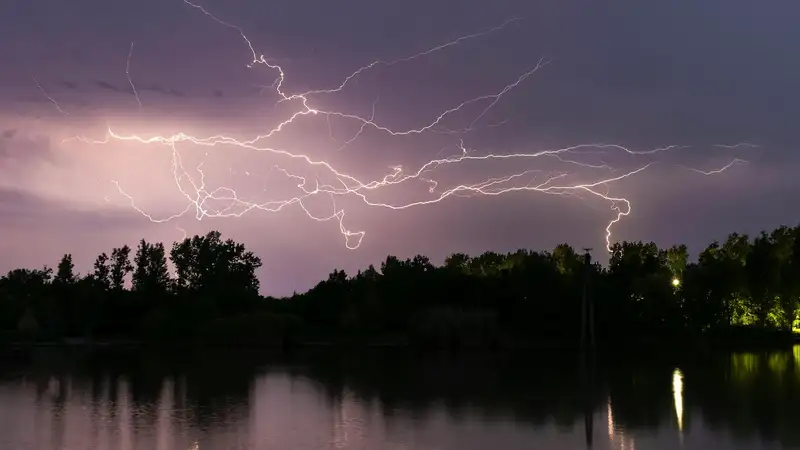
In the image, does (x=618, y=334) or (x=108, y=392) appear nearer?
(x=108, y=392)

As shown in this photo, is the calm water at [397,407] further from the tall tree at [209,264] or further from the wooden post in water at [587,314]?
the tall tree at [209,264]

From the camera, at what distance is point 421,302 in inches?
2282

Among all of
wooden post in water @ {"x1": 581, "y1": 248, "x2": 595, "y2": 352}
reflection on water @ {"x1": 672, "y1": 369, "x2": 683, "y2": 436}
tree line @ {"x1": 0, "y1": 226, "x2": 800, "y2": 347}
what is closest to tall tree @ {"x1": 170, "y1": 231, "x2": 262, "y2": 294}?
tree line @ {"x1": 0, "y1": 226, "x2": 800, "y2": 347}

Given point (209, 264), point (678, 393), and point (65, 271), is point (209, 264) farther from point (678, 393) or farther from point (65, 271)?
point (678, 393)

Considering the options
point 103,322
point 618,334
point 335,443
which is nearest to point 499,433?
point 335,443

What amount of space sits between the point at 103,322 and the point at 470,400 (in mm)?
52964

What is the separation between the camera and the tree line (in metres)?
52.9

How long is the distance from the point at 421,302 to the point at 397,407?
126ft

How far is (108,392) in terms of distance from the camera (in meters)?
23.2

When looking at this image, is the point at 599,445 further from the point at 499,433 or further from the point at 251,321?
the point at 251,321

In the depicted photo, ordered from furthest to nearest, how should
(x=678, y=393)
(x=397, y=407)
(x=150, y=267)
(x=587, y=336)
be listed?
(x=150, y=267) < (x=587, y=336) < (x=678, y=393) < (x=397, y=407)

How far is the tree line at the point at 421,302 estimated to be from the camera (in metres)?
52.9

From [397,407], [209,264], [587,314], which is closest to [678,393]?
[397,407]

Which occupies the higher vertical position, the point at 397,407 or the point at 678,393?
the point at 397,407
